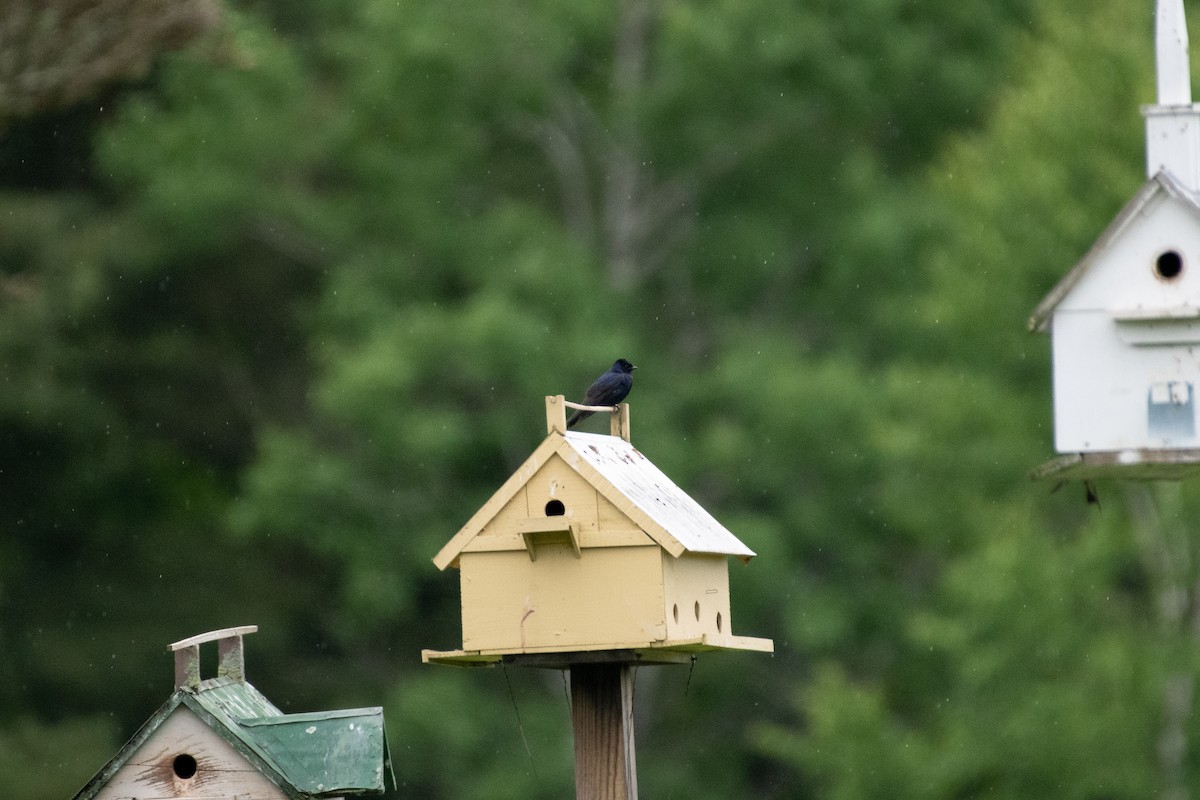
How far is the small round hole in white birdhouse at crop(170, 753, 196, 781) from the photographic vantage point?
632 centimetres

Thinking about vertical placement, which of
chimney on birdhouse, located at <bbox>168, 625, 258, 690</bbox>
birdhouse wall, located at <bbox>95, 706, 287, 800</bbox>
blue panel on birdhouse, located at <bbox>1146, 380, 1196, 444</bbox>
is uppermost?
blue panel on birdhouse, located at <bbox>1146, 380, 1196, 444</bbox>

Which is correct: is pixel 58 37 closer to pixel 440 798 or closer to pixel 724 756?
pixel 440 798

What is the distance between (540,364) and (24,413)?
4.68 metres

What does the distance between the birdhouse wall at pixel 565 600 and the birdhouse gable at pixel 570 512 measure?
0.15 ft

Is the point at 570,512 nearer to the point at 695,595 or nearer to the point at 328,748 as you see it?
the point at 695,595

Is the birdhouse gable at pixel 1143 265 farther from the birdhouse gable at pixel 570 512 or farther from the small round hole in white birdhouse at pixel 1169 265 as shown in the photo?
the birdhouse gable at pixel 570 512

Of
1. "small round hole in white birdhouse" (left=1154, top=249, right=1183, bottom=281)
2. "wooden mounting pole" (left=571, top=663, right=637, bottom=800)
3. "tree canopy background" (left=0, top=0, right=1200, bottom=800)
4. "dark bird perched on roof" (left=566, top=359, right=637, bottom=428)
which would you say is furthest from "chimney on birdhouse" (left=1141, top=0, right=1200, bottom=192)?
"tree canopy background" (left=0, top=0, right=1200, bottom=800)

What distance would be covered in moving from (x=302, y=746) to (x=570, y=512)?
112cm

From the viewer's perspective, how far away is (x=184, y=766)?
632 centimetres

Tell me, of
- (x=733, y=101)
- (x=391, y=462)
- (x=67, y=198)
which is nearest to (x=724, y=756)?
(x=391, y=462)

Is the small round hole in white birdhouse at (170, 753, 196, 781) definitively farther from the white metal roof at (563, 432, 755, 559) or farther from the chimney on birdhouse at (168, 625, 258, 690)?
the white metal roof at (563, 432, 755, 559)

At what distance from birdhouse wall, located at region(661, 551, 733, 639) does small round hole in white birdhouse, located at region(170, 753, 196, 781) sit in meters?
1.44

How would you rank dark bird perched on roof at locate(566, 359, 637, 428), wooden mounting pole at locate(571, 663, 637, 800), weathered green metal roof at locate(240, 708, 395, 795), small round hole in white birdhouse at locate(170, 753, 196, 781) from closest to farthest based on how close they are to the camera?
weathered green metal roof at locate(240, 708, 395, 795)
small round hole in white birdhouse at locate(170, 753, 196, 781)
wooden mounting pole at locate(571, 663, 637, 800)
dark bird perched on roof at locate(566, 359, 637, 428)

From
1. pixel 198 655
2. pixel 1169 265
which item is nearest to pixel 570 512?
pixel 198 655
